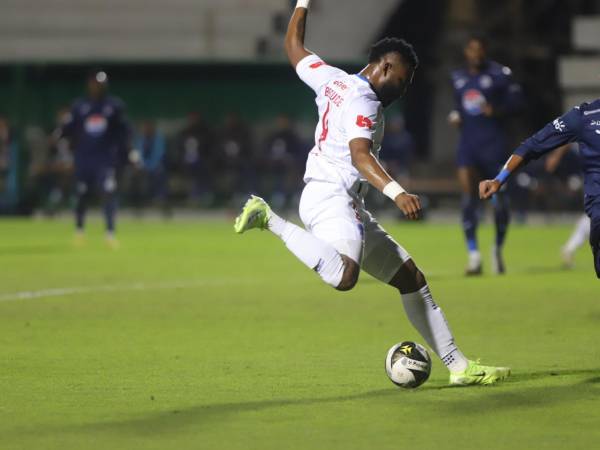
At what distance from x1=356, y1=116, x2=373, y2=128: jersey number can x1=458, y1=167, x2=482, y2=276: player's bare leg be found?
782cm

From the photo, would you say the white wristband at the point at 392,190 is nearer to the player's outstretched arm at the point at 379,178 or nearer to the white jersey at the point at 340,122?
the player's outstretched arm at the point at 379,178

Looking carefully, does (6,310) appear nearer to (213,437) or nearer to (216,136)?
(213,437)

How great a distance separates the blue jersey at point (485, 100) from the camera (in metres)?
15.3

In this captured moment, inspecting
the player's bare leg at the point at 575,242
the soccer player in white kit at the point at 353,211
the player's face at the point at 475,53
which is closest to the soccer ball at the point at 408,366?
the soccer player in white kit at the point at 353,211

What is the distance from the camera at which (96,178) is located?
20.0m

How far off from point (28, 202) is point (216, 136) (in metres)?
4.23

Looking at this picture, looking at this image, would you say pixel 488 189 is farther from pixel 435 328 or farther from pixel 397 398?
pixel 397 398

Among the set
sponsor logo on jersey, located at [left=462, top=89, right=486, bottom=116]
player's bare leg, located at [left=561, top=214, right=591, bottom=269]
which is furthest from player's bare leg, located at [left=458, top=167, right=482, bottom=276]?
player's bare leg, located at [left=561, top=214, right=591, bottom=269]

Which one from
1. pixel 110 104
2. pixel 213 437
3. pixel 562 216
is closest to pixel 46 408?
pixel 213 437

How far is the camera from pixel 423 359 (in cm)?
764

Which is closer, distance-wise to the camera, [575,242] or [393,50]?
[393,50]

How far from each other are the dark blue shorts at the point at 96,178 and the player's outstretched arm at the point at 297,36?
11.6m

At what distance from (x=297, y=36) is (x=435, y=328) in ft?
6.67

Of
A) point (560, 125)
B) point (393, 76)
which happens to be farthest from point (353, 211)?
point (560, 125)
